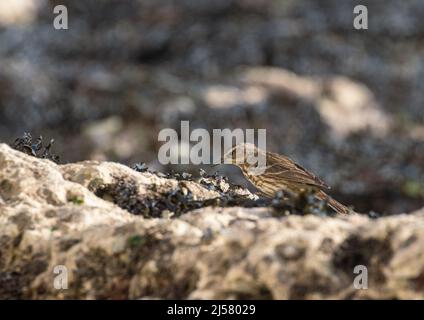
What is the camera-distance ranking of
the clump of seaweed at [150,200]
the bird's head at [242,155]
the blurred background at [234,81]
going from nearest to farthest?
the clump of seaweed at [150,200]
the bird's head at [242,155]
the blurred background at [234,81]

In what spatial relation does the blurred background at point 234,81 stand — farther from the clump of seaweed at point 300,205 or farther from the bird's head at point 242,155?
the clump of seaweed at point 300,205

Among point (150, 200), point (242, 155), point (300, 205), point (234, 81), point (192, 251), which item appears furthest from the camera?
point (234, 81)

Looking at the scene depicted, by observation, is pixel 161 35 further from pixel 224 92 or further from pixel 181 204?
pixel 181 204

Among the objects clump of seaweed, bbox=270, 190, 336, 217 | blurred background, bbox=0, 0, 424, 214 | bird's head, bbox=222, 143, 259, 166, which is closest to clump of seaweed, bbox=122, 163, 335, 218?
clump of seaweed, bbox=270, 190, 336, 217

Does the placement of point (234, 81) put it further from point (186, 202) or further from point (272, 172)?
point (186, 202)

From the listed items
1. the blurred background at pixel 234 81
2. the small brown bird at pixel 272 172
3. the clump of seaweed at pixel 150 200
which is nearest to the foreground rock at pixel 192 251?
the clump of seaweed at pixel 150 200

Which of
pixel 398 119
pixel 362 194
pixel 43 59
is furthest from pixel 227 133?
pixel 43 59

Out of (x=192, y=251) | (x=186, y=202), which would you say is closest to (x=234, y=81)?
(x=186, y=202)
